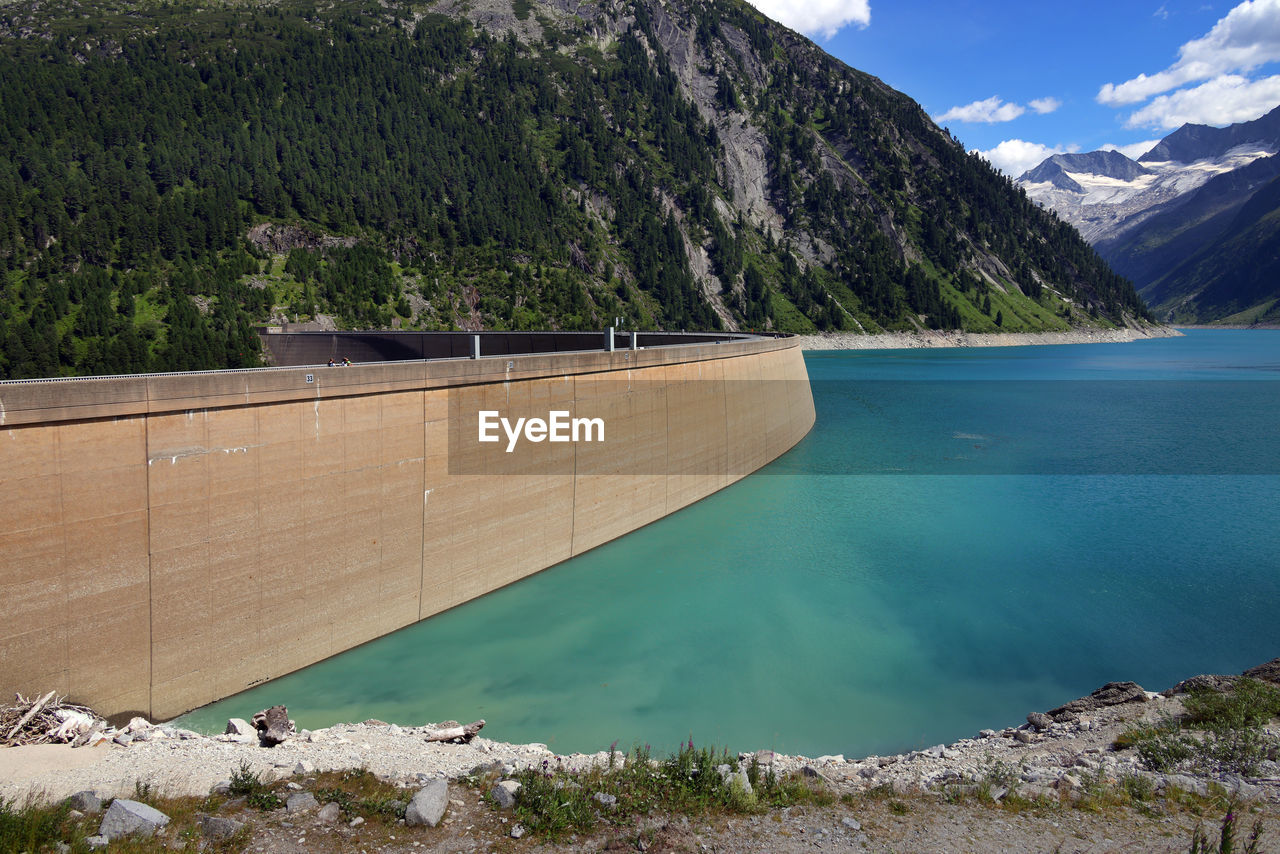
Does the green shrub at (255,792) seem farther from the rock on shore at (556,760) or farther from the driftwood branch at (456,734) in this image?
the driftwood branch at (456,734)

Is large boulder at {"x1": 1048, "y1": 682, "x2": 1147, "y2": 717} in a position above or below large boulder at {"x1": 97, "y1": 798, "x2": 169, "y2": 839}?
below

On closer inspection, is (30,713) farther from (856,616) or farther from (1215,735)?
(856,616)

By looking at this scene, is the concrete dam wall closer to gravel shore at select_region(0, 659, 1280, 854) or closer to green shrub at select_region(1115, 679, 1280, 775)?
gravel shore at select_region(0, 659, 1280, 854)

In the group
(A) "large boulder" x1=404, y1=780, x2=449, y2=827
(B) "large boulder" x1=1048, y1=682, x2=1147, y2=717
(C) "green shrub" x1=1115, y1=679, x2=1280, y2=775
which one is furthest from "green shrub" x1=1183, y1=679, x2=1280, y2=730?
(A) "large boulder" x1=404, y1=780, x2=449, y2=827

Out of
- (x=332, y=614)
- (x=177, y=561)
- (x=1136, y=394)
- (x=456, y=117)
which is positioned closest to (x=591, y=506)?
(x=332, y=614)

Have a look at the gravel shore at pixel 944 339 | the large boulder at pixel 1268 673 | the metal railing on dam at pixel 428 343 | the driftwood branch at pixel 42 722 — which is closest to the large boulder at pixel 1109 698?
the large boulder at pixel 1268 673

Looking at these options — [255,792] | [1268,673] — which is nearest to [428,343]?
[255,792]
